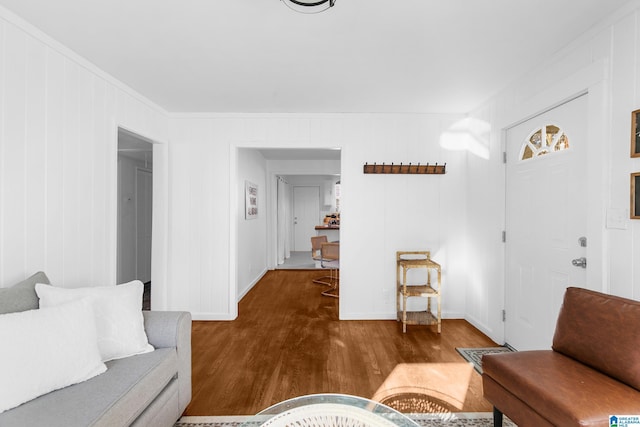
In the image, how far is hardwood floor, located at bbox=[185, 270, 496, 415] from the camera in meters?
2.16

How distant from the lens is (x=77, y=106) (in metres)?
2.32

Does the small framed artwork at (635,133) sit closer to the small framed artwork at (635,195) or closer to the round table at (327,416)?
the small framed artwork at (635,195)

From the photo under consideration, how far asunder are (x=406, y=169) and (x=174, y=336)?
282cm

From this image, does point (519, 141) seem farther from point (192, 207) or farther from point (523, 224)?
point (192, 207)

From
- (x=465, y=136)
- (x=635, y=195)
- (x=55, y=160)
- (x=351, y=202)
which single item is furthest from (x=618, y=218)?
(x=55, y=160)

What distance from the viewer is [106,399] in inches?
51.4

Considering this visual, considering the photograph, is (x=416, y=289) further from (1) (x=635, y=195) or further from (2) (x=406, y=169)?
(1) (x=635, y=195)

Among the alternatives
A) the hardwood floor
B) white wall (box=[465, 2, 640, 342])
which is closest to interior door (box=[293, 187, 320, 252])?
the hardwood floor

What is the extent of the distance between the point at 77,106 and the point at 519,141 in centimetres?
365

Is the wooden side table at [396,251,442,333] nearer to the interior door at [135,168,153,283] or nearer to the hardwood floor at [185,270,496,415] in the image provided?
the hardwood floor at [185,270,496,415]

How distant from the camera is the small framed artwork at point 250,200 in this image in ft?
15.8

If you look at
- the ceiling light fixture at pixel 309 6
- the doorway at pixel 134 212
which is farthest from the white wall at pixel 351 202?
the ceiling light fixture at pixel 309 6

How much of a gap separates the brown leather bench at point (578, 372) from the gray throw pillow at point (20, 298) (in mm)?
2448

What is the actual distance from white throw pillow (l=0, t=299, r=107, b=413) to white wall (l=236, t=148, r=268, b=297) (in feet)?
8.72
